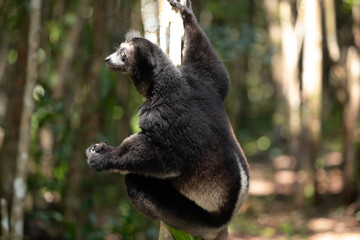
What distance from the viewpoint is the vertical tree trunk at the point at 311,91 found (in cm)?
956

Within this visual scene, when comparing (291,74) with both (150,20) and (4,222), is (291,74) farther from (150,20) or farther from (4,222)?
(150,20)

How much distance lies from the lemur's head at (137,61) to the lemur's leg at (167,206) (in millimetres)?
686

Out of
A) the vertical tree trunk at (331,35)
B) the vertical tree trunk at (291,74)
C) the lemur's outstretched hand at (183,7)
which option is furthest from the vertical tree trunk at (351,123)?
the lemur's outstretched hand at (183,7)

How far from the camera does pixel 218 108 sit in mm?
3566

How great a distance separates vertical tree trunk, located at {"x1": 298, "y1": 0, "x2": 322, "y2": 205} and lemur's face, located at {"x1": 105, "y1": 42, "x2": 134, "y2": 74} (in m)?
6.62

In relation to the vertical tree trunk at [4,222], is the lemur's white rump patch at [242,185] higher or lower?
higher

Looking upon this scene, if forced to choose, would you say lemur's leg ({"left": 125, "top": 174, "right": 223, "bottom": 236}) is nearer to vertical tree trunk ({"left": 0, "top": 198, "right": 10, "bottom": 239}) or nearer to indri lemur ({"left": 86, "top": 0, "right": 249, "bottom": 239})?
indri lemur ({"left": 86, "top": 0, "right": 249, "bottom": 239})

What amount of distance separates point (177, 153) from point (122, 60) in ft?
2.94

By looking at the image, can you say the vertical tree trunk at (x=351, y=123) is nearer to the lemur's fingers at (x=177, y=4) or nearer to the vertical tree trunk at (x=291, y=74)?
the vertical tree trunk at (x=291, y=74)

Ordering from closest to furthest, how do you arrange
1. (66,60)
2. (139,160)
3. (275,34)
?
(139,160), (66,60), (275,34)

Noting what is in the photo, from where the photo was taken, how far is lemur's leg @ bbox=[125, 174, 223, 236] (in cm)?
347

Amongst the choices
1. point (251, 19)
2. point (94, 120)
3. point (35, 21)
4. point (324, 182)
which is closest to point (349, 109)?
point (324, 182)

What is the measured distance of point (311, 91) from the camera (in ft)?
31.8

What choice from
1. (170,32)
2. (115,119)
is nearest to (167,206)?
(170,32)
